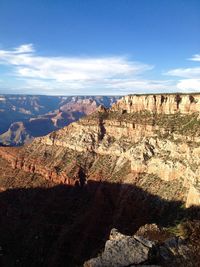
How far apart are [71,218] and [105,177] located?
20878mm

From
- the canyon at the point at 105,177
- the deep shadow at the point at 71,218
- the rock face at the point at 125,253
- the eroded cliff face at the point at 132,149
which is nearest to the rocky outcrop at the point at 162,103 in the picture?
the eroded cliff face at the point at 132,149

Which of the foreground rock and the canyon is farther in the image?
the canyon

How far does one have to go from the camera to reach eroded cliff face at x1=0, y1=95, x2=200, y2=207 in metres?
110

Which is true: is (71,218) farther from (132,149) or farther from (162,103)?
(162,103)

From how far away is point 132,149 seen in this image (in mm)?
134375

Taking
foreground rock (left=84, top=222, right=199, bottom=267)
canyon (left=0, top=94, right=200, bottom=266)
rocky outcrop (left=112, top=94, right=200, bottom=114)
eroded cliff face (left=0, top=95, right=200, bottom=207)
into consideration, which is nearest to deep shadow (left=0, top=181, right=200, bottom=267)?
canyon (left=0, top=94, right=200, bottom=266)

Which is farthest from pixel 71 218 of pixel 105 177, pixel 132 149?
pixel 132 149

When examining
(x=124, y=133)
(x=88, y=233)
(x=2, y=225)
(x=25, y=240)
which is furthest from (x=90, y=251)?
(x=124, y=133)

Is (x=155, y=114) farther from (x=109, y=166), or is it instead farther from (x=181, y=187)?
(x=181, y=187)

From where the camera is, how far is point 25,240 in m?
115

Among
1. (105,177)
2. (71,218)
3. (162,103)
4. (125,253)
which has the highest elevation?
(162,103)

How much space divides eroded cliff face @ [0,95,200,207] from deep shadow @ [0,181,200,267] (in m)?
4.48

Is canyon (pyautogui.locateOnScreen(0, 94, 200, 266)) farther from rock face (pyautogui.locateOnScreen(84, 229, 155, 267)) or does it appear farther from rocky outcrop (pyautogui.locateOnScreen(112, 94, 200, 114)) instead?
rock face (pyautogui.locateOnScreen(84, 229, 155, 267))

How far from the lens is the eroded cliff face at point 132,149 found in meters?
110
